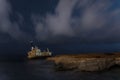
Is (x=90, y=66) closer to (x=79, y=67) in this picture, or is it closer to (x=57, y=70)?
(x=79, y=67)

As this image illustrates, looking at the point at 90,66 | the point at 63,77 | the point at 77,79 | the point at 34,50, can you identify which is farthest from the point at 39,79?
the point at 34,50

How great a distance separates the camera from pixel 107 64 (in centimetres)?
7950

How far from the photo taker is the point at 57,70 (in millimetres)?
84250

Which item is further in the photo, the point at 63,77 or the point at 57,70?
the point at 57,70

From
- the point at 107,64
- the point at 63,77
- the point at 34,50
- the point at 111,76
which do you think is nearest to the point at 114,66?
the point at 107,64

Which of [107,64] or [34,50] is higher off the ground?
[34,50]

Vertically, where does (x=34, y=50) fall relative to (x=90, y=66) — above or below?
above

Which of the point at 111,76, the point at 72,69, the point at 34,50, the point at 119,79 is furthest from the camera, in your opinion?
the point at 34,50

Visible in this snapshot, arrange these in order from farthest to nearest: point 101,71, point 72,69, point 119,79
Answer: point 72,69
point 101,71
point 119,79

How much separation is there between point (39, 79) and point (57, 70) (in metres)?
14.5

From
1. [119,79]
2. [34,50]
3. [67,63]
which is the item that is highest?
[34,50]

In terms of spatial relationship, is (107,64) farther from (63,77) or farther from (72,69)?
(63,77)

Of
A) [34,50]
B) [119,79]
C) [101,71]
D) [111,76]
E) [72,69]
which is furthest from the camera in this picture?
[34,50]

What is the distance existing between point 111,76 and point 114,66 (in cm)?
1494
